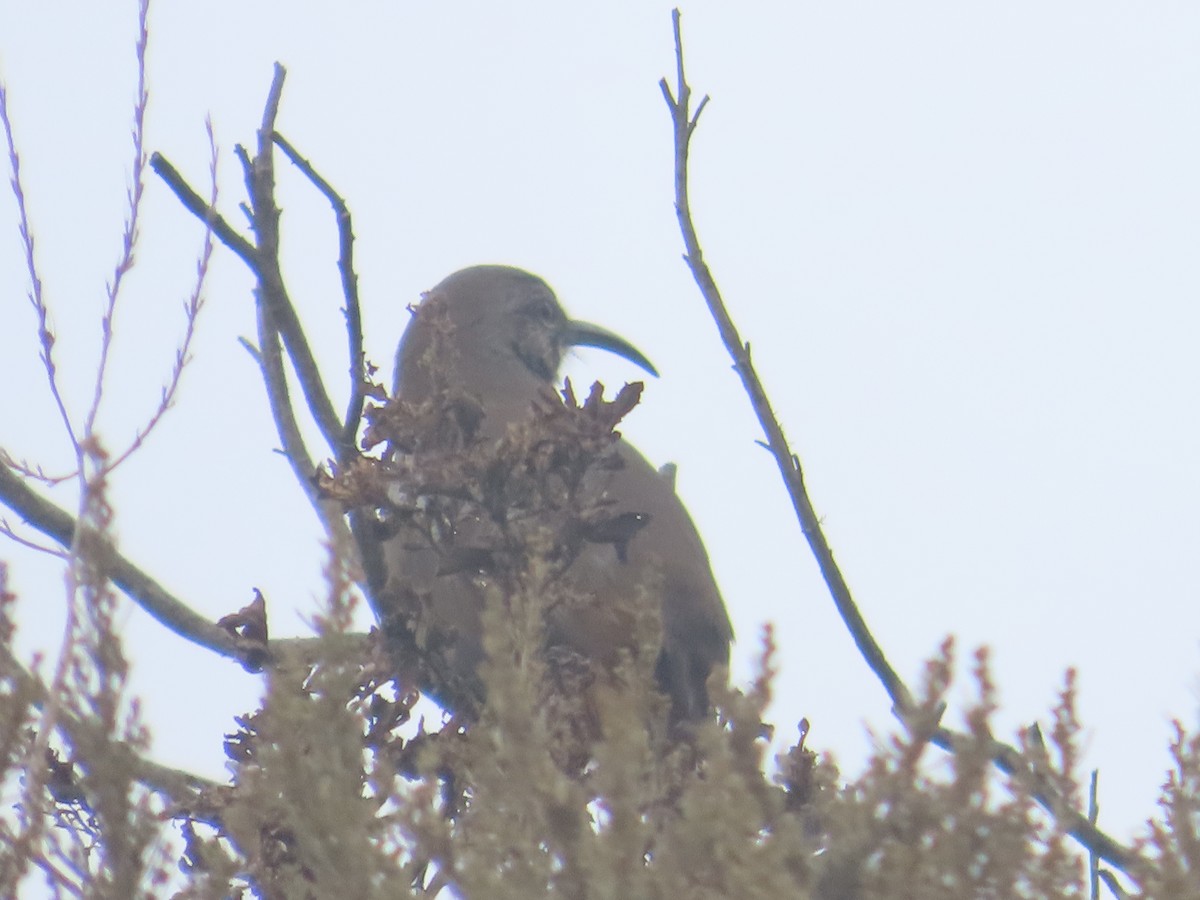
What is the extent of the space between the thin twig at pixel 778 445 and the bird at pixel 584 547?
329 mm

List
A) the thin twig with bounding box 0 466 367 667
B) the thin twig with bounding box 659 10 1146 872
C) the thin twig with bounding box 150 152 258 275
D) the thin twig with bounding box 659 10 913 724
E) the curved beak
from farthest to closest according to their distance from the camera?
the curved beak
the thin twig with bounding box 0 466 367 667
the thin twig with bounding box 150 152 258 275
the thin twig with bounding box 659 10 913 724
the thin twig with bounding box 659 10 1146 872

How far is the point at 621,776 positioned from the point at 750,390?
196 cm

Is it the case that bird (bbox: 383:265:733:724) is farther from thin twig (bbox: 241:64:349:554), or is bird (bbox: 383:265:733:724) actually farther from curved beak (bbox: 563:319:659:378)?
thin twig (bbox: 241:64:349:554)

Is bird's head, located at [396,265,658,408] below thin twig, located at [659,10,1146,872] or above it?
above

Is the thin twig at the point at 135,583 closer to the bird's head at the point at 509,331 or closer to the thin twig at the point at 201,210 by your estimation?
the thin twig at the point at 201,210

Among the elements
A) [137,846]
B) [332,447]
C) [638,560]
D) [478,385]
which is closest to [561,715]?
[137,846]

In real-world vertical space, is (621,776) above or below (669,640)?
below

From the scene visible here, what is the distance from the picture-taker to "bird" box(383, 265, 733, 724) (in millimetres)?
3809

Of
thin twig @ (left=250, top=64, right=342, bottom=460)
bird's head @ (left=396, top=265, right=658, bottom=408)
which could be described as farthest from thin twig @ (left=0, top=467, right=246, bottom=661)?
bird's head @ (left=396, top=265, right=658, bottom=408)

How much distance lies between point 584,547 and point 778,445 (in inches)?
18.6

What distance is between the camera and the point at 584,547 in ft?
12.5

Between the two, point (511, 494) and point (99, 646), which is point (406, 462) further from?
point (99, 646)

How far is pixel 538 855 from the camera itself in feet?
7.10

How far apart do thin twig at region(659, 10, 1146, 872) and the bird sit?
0.33 meters
